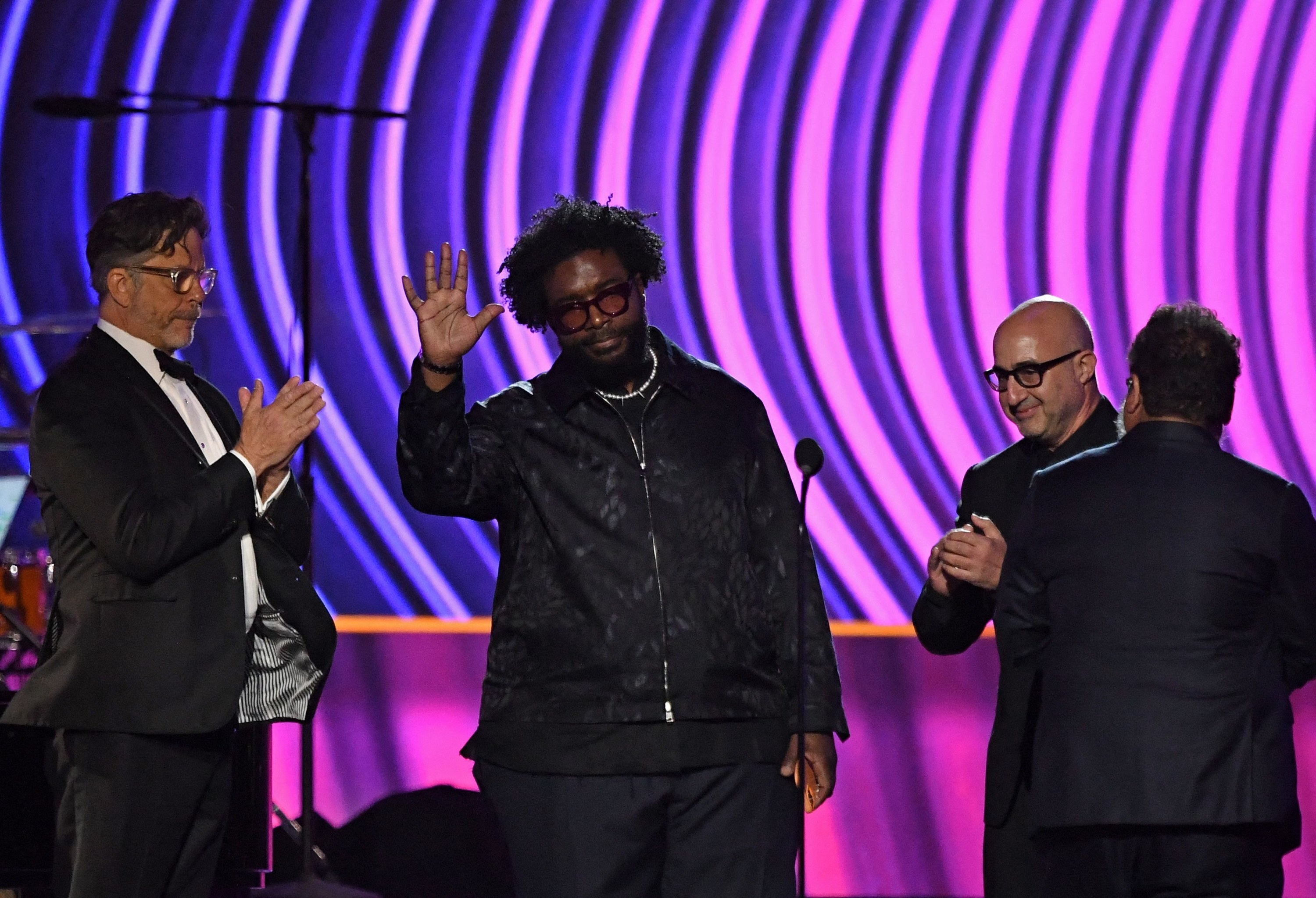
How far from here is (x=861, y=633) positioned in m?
4.69

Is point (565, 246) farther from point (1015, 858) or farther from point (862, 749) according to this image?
point (862, 749)

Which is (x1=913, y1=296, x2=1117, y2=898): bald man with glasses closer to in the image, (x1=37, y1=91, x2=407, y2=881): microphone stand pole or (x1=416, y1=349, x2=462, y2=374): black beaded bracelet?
(x1=416, y1=349, x2=462, y2=374): black beaded bracelet

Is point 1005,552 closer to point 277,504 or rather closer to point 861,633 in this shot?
point 277,504

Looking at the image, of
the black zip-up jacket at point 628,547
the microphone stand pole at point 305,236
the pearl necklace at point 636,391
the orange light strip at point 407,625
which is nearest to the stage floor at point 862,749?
the orange light strip at point 407,625

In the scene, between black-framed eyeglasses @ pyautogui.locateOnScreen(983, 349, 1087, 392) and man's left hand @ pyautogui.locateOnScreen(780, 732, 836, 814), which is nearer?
man's left hand @ pyautogui.locateOnScreen(780, 732, 836, 814)

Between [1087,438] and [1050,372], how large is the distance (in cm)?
15

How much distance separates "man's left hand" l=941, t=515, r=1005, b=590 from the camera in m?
2.79

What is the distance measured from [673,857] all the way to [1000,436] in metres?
2.40

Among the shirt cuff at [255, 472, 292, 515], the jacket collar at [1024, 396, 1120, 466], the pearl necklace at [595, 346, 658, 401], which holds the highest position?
the pearl necklace at [595, 346, 658, 401]

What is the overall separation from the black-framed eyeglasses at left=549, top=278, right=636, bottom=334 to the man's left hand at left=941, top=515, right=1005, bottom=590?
71cm

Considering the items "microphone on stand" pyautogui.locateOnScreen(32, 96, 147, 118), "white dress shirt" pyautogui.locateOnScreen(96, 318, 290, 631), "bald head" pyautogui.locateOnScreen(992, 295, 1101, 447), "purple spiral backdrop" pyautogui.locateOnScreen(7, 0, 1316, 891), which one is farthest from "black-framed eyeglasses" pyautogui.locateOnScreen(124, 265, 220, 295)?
"purple spiral backdrop" pyautogui.locateOnScreen(7, 0, 1316, 891)

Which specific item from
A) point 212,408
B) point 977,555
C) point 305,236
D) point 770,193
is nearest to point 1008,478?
point 977,555

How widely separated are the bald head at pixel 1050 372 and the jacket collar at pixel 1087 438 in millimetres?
16

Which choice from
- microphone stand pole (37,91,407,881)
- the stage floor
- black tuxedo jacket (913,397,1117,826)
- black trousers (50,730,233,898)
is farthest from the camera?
the stage floor
